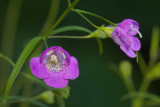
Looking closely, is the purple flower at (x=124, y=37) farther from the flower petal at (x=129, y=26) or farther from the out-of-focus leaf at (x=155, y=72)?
the out-of-focus leaf at (x=155, y=72)

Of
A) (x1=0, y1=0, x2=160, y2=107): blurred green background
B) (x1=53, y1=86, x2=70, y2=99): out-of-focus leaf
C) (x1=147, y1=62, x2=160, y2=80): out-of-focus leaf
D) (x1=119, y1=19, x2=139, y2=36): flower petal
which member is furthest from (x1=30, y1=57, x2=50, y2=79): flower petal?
(x1=0, y1=0, x2=160, y2=107): blurred green background

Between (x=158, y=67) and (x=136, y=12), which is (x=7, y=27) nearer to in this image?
(x=158, y=67)

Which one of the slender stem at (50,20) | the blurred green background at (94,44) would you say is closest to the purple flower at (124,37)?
the slender stem at (50,20)

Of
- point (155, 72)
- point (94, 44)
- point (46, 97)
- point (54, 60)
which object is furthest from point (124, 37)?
point (94, 44)

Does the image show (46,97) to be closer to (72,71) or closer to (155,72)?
(72,71)

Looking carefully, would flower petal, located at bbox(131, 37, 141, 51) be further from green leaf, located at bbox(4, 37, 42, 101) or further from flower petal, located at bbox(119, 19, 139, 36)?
green leaf, located at bbox(4, 37, 42, 101)

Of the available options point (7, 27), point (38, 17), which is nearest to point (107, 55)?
point (38, 17)

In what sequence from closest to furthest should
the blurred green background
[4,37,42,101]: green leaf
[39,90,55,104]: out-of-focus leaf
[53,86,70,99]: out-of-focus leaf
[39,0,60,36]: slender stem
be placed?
[4,37,42,101]: green leaf, [53,86,70,99]: out-of-focus leaf, [39,90,55,104]: out-of-focus leaf, [39,0,60,36]: slender stem, the blurred green background

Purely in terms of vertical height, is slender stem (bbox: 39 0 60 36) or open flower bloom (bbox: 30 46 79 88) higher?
slender stem (bbox: 39 0 60 36)

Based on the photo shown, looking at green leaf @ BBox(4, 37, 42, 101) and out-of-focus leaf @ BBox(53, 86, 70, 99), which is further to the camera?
out-of-focus leaf @ BBox(53, 86, 70, 99)
